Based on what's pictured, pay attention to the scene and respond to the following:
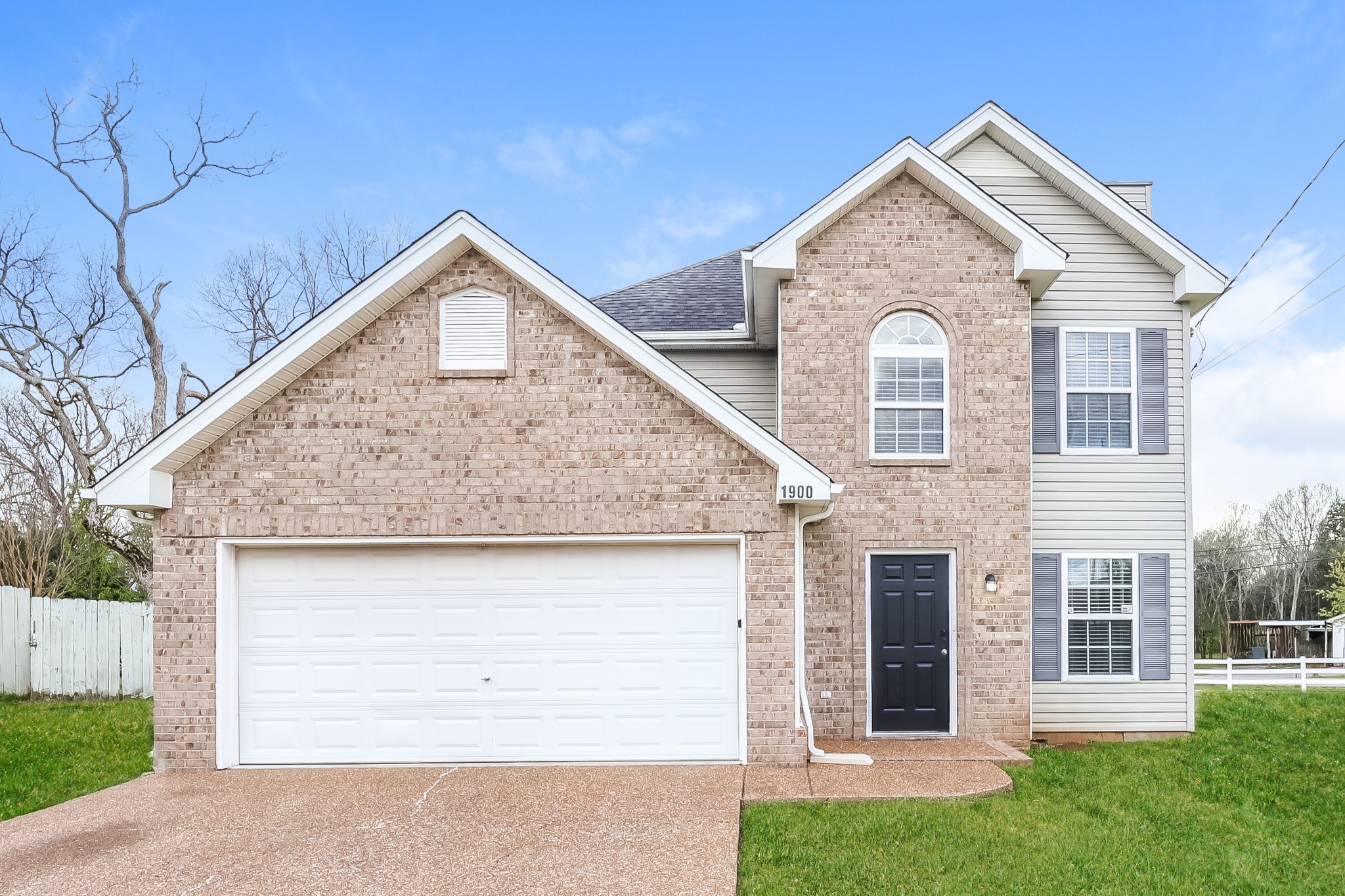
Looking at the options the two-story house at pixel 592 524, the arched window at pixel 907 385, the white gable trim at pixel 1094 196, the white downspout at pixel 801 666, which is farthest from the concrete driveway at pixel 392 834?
the white gable trim at pixel 1094 196

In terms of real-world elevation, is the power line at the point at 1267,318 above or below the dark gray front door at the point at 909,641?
above

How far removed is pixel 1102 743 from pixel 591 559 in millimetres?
6627

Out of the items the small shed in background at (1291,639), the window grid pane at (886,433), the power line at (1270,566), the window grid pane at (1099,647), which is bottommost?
the small shed in background at (1291,639)

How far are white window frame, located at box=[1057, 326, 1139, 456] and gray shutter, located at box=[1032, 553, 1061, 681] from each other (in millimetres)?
1378

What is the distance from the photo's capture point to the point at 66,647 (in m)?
16.5

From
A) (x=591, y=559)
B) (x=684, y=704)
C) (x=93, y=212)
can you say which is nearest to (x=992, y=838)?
(x=684, y=704)

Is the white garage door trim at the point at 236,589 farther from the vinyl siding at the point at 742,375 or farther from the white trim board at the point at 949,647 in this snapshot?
the vinyl siding at the point at 742,375

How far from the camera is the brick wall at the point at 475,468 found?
9023mm

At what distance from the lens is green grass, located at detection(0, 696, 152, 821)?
9.20 m

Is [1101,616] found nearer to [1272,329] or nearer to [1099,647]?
[1099,647]

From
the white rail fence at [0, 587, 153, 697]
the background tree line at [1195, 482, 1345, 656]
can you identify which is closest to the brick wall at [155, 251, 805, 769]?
the white rail fence at [0, 587, 153, 697]

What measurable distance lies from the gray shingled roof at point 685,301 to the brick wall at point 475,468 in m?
3.32

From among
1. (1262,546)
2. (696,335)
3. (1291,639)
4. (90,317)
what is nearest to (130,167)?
(90,317)

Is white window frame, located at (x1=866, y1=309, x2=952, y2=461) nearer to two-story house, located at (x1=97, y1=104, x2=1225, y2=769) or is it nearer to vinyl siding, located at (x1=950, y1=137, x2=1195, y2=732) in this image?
two-story house, located at (x1=97, y1=104, x2=1225, y2=769)
